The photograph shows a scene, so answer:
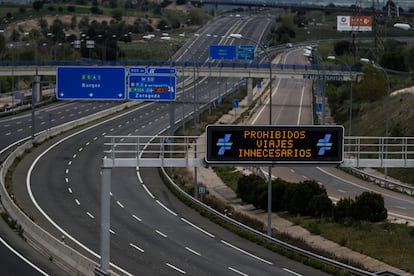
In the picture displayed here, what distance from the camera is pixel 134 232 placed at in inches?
1928

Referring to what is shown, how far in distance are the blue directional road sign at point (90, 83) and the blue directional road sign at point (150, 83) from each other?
3.91m

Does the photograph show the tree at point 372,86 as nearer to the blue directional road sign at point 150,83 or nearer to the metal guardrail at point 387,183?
the metal guardrail at point 387,183

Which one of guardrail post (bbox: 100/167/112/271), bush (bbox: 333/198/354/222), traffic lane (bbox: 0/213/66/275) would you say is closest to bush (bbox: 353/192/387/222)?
bush (bbox: 333/198/354/222)

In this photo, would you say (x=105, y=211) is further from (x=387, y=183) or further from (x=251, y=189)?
(x=387, y=183)

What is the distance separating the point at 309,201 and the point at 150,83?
41.1ft

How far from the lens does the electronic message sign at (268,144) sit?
36750 mm

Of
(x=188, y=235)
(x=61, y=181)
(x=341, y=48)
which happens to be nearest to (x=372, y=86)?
(x=61, y=181)

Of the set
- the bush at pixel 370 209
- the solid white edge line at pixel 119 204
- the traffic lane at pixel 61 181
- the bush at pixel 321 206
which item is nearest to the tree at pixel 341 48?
the traffic lane at pixel 61 181

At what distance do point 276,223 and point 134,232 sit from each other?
7168mm

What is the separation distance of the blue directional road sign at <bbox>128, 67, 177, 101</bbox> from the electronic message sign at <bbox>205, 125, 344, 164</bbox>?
2176 centimetres

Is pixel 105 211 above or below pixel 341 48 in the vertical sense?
above

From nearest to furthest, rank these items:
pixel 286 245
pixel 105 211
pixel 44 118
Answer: pixel 105 211, pixel 286 245, pixel 44 118

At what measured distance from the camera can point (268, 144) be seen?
121ft

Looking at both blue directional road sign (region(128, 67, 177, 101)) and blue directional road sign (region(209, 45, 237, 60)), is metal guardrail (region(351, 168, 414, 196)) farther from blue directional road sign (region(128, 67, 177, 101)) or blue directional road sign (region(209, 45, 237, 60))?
blue directional road sign (region(209, 45, 237, 60))
